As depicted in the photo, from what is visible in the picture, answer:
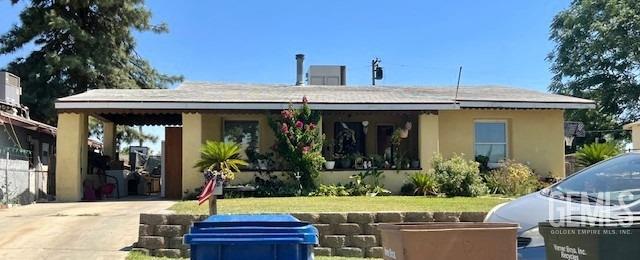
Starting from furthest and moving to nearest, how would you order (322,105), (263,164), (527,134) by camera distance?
(527,134) < (263,164) < (322,105)

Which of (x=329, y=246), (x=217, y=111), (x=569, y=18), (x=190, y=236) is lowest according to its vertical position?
(x=329, y=246)

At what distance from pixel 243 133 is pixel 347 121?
10.6 feet

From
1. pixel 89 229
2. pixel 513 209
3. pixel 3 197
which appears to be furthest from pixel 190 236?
pixel 3 197

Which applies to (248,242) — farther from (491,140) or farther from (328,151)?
(491,140)

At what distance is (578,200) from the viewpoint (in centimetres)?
576

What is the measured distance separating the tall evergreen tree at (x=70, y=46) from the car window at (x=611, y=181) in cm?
2512

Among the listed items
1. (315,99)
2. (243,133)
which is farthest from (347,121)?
(243,133)

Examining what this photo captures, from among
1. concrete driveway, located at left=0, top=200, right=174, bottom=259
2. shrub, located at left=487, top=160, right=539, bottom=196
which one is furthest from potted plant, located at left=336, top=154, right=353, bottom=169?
concrete driveway, located at left=0, top=200, right=174, bottom=259

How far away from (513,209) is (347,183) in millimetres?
11063

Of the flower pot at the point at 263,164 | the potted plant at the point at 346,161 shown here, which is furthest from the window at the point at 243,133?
the potted plant at the point at 346,161

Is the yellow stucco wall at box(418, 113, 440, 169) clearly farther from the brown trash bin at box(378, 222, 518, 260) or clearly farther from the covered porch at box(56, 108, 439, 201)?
the brown trash bin at box(378, 222, 518, 260)

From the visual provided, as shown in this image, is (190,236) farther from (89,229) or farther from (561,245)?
(89,229)

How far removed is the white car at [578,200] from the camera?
5.34 m

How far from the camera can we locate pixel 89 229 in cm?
1047
